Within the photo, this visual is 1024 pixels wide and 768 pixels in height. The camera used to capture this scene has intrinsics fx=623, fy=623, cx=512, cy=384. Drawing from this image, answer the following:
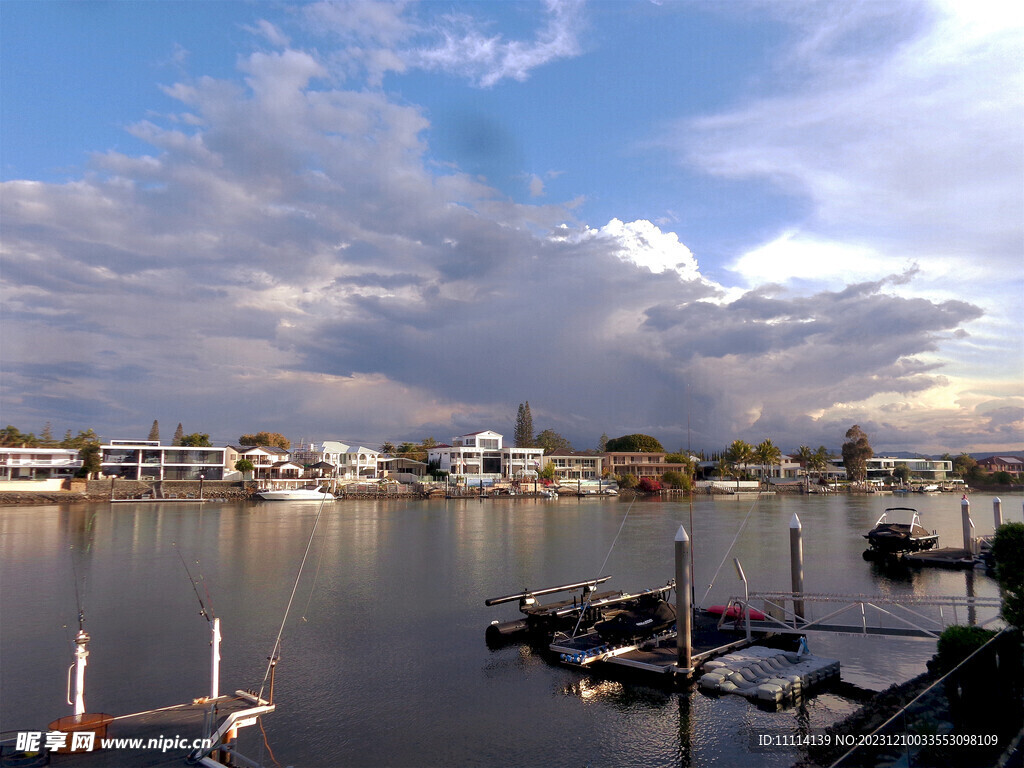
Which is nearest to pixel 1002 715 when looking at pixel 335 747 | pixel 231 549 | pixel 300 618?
pixel 335 747

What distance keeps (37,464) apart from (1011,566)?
126986 millimetres

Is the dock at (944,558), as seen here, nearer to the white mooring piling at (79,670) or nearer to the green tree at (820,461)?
the white mooring piling at (79,670)

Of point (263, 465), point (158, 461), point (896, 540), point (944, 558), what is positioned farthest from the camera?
point (263, 465)

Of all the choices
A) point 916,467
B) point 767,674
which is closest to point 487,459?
point 767,674

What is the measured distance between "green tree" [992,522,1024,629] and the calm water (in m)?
5.21

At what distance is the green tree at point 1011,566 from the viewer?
10.6 m

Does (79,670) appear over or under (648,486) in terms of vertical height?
over

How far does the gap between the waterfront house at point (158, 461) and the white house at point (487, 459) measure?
4393 cm

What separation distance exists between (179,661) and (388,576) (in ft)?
51.9

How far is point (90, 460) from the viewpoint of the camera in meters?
104

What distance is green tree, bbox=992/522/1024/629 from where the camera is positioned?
10.6 m

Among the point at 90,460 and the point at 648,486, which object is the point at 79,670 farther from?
the point at 648,486

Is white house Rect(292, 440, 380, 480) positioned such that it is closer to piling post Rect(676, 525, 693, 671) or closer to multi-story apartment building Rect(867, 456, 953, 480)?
piling post Rect(676, 525, 693, 671)

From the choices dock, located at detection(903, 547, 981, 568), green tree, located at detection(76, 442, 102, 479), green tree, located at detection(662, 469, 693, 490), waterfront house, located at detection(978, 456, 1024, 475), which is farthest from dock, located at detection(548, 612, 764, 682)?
waterfront house, located at detection(978, 456, 1024, 475)
